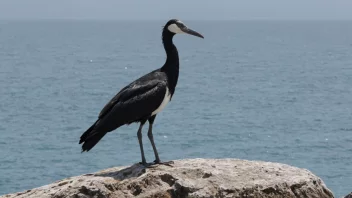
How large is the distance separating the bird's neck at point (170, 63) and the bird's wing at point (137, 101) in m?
0.38

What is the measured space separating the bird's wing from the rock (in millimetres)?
1219

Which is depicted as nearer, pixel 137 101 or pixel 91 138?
pixel 91 138

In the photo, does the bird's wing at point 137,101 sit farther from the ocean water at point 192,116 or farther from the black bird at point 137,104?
the ocean water at point 192,116

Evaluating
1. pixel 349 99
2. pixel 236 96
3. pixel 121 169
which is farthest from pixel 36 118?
pixel 121 169

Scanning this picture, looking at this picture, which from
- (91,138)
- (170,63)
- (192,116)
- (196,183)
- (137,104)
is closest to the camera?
(196,183)

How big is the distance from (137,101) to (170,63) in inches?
45.4

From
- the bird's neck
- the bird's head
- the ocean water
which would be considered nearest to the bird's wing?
the bird's neck

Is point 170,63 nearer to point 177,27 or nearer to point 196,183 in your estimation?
point 177,27

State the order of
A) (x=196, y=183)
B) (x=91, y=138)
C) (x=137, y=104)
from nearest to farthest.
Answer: (x=196, y=183) < (x=91, y=138) < (x=137, y=104)

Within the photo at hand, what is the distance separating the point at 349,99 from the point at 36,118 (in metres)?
34.2

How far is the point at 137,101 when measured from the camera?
572 inches

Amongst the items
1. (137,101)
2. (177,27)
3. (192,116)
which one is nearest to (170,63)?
(177,27)

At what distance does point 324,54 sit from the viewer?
168875 mm

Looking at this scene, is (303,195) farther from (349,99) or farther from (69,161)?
(349,99)
